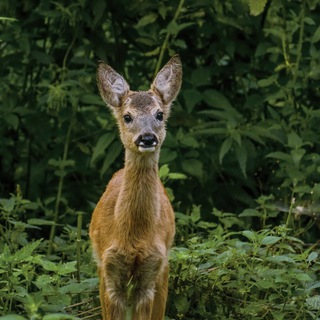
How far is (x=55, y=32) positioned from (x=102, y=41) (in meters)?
0.40

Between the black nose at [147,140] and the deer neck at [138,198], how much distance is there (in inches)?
6.9

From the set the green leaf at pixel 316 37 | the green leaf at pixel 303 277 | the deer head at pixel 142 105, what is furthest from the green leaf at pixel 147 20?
the green leaf at pixel 303 277

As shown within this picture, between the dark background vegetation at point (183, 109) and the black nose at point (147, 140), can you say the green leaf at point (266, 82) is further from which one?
the black nose at point (147, 140)

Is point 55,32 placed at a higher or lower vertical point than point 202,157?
higher

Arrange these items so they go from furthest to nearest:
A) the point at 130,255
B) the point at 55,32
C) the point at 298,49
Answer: the point at 55,32, the point at 298,49, the point at 130,255

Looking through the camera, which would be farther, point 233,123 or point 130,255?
point 233,123

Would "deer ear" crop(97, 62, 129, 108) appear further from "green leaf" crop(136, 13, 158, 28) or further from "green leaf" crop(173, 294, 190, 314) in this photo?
"green leaf" crop(136, 13, 158, 28)

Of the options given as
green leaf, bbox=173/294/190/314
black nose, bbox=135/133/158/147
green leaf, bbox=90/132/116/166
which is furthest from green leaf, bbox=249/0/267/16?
green leaf, bbox=173/294/190/314

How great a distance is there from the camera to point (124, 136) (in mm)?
6484

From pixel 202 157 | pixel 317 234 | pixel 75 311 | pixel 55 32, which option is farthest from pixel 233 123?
pixel 75 311

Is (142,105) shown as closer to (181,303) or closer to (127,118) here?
(127,118)

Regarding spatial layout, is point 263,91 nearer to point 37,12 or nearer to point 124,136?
point 37,12

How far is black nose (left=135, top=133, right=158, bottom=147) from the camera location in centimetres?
618

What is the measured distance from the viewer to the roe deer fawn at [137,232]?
6320 mm
